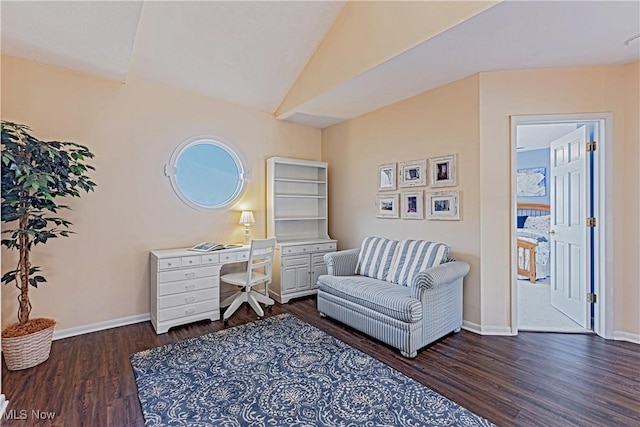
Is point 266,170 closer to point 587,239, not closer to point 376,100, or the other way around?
point 376,100

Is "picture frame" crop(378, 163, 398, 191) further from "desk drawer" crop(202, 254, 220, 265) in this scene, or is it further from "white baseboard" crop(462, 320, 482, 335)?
"desk drawer" crop(202, 254, 220, 265)

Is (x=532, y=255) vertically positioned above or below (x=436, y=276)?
below

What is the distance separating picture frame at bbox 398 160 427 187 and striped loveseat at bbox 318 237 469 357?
746 mm

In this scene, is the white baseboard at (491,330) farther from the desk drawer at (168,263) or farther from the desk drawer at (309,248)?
the desk drawer at (168,263)

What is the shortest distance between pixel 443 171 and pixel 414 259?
1026 mm

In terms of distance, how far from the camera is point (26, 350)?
7.82ft

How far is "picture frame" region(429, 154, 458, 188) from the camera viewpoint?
3.27 meters

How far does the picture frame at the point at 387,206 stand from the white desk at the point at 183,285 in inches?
77.2

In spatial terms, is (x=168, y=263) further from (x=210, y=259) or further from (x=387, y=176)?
(x=387, y=176)

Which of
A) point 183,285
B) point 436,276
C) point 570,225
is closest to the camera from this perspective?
point 436,276

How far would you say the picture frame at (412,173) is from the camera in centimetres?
356

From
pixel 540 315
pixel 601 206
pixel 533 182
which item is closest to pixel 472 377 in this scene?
pixel 540 315

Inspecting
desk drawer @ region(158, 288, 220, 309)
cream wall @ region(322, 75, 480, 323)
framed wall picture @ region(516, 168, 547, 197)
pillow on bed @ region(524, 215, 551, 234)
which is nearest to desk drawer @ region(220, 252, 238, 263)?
desk drawer @ region(158, 288, 220, 309)

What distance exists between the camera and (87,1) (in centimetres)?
226
